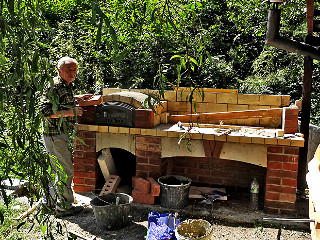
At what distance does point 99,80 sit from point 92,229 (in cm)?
469

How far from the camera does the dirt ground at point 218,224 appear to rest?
4.89 meters

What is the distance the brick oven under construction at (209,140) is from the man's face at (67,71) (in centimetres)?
85

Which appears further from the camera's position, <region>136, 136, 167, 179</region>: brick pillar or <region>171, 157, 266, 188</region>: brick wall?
<region>171, 157, 266, 188</region>: brick wall

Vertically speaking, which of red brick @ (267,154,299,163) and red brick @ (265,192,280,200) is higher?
red brick @ (267,154,299,163)

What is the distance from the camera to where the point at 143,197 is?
5.77 m

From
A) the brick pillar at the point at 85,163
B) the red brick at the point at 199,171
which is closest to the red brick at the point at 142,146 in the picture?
the brick pillar at the point at 85,163

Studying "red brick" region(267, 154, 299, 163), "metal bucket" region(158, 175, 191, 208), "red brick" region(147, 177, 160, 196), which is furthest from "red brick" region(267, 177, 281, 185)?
"red brick" region(147, 177, 160, 196)

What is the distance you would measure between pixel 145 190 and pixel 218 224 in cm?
120

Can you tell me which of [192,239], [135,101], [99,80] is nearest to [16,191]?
[135,101]

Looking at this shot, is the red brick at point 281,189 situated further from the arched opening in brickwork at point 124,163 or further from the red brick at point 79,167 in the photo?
the red brick at point 79,167

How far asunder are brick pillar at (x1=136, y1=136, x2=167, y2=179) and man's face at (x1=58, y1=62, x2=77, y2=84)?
4.68 feet

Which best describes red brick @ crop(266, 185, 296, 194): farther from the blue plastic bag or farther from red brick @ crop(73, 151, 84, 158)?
red brick @ crop(73, 151, 84, 158)

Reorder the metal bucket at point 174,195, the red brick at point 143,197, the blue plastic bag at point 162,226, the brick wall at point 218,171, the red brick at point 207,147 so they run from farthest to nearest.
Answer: the brick wall at point 218,171 < the red brick at point 143,197 < the red brick at point 207,147 < the metal bucket at point 174,195 < the blue plastic bag at point 162,226

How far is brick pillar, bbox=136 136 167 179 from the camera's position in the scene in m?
5.83
